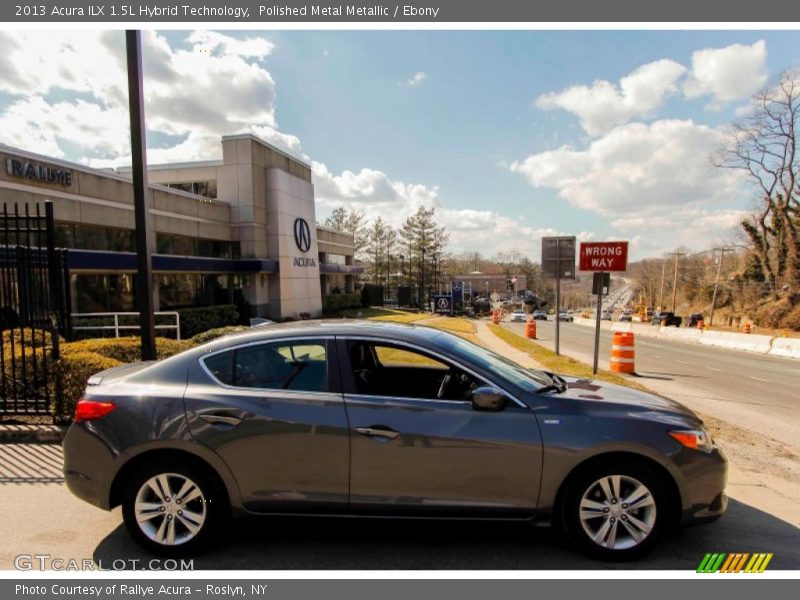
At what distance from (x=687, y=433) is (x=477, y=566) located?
5.36ft

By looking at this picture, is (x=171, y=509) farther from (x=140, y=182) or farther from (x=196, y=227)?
(x=196, y=227)

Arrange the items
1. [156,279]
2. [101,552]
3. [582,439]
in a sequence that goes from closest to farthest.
A: [582,439] < [101,552] < [156,279]

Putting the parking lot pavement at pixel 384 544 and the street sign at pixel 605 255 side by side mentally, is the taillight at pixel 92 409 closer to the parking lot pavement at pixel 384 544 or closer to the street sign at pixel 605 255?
the parking lot pavement at pixel 384 544

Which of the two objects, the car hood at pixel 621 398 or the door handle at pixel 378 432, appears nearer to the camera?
the door handle at pixel 378 432

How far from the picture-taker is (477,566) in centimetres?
312

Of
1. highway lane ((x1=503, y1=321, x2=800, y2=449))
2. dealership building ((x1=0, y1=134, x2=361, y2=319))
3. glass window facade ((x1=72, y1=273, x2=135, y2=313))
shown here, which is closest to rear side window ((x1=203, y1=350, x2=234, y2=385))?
highway lane ((x1=503, y1=321, x2=800, y2=449))

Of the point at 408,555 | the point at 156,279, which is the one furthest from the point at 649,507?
the point at 156,279

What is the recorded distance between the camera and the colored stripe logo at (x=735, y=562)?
312 cm

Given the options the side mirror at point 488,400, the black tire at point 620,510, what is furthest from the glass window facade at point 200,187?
the black tire at point 620,510

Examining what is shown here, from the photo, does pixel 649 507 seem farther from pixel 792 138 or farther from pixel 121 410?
pixel 792 138

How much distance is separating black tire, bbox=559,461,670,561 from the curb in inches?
227

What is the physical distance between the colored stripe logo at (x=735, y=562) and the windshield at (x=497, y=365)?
149 cm

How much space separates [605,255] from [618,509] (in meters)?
8.86

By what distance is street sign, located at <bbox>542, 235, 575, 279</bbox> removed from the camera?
13.3 meters
